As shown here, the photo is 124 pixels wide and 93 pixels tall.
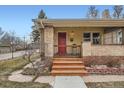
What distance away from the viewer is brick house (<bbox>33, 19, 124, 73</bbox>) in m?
18.4

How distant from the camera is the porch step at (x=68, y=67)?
1516 centimetres

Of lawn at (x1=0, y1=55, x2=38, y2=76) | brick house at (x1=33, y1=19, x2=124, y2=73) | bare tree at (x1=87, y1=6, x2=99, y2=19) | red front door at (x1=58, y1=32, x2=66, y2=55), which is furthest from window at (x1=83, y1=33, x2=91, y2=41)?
bare tree at (x1=87, y1=6, x2=99, y2=19)

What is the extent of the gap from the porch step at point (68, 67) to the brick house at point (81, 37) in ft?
3.31

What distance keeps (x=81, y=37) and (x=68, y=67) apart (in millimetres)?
6317

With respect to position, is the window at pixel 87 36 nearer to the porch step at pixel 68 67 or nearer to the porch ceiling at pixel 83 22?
the porch ceiling at pixel 83 22

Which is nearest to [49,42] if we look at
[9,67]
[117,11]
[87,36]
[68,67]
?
[68,67]

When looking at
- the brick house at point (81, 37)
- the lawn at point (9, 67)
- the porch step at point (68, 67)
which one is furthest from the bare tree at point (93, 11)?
the porch step at point (68, 67)

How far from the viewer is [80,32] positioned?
21828mm

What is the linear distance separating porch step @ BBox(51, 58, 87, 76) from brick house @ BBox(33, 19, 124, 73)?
3.31 feet

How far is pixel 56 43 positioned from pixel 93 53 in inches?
171

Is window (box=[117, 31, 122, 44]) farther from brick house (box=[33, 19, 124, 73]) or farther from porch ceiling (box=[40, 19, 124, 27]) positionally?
porch ceiling (box=[40, 19, 124, 27])

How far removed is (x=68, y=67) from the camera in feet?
52.7
